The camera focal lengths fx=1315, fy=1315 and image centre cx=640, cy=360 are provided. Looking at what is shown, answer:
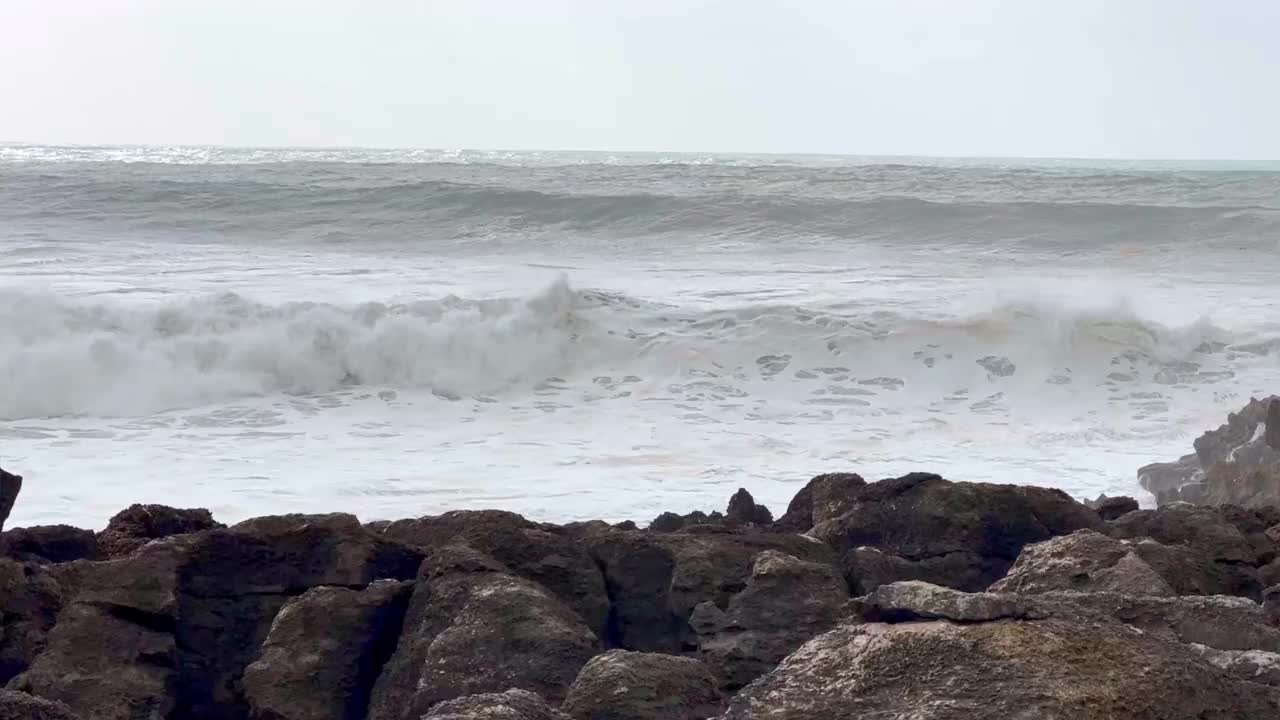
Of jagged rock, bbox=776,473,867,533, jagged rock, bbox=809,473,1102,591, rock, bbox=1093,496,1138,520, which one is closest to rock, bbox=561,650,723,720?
jagged rock, bbox=809,473,1102,591

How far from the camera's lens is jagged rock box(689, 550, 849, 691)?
8.29 ft

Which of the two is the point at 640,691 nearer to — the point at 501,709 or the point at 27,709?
the point at 501,709

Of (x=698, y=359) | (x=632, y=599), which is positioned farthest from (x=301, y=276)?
(x=632, y=599)

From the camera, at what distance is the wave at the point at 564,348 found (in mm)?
9500

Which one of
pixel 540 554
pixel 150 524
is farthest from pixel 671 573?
pixel 150 524

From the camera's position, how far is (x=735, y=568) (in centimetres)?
302

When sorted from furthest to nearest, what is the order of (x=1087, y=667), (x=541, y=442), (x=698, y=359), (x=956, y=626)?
(x=698, y=359)
(x=541, y=442)
(x=956, y=626)
(x=1087, y=667)

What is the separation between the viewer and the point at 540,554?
10.1ft

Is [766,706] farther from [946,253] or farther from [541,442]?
[946,253]

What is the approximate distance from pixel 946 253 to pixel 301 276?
7794mm

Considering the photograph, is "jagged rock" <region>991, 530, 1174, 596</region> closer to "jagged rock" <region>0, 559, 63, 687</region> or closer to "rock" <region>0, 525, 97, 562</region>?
"jagged rock" <region>0, 559, 63, 687</region>

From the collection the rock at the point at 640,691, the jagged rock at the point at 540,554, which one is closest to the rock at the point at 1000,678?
the rock at the point at 640,691

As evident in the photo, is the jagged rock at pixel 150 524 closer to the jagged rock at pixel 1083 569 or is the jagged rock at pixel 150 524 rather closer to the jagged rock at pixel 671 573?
the jagged rock at pixel 671 573

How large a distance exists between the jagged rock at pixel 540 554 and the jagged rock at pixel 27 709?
1134mm
